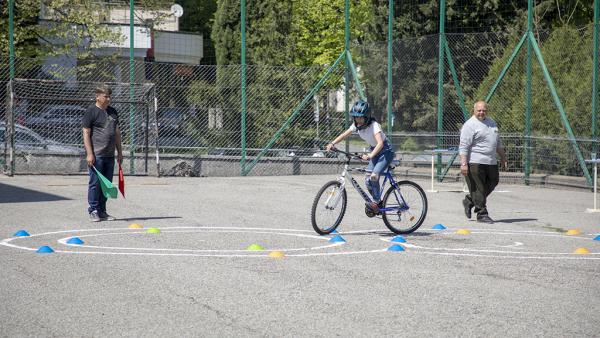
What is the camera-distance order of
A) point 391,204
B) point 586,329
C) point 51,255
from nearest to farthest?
point 586,329 < point 51,255 < point 391,204

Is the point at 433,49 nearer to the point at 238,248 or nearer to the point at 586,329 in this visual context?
the point at 238,248

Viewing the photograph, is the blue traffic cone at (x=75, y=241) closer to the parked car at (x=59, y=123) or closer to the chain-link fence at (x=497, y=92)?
the chain-link fence at (x=497, y=92)

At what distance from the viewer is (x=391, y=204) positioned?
1245 centimetres

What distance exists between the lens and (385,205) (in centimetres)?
1237

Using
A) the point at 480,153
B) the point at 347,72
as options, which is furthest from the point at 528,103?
the point at 480,153

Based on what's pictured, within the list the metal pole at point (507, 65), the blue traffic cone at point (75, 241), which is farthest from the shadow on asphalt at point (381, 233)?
the metal pole at point (507, 65)

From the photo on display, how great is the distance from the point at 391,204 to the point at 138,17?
19551mm

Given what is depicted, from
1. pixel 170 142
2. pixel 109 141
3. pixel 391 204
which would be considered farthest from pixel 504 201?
pixel 170 142

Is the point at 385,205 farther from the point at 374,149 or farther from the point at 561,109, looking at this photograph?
the point at 561,109

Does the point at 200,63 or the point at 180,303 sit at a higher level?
the point at 200,63

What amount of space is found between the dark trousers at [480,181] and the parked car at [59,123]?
38.1 feet

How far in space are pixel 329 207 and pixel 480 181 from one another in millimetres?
3156

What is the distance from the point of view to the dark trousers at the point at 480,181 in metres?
14.2

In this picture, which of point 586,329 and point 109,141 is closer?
point 586,329
